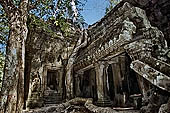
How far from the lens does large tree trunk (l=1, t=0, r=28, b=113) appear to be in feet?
10.5

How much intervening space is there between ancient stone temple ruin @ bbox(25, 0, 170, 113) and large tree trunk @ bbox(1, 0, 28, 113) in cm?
342

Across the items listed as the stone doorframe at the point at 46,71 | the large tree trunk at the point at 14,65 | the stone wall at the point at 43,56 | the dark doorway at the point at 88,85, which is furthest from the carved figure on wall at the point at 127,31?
the stone doorframe at the point at 46,71

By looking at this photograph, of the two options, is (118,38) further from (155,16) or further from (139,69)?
(155,16)

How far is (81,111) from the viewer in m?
6.45

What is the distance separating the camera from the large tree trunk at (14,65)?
319 cm

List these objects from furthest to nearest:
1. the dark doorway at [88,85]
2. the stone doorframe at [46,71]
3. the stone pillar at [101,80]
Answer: the dark doorway at [88,85] → the stone doorframe at [46,71] → the stone pillar at [101,80]

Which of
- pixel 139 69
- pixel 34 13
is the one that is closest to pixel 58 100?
pixel 34 13

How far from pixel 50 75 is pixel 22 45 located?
11.1 m

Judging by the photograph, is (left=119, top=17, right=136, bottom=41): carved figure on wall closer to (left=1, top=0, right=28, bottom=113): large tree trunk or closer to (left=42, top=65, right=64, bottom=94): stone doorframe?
(left=1, top=0, right=28, bottom=113): large tree trunk

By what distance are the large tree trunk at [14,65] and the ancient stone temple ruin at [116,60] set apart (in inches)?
135

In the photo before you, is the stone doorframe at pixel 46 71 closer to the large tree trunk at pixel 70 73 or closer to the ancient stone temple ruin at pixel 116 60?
the ancient stone temple ruin at pixel 116 60

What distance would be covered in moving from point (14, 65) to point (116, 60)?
609 centimetres

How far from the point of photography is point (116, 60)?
843cm

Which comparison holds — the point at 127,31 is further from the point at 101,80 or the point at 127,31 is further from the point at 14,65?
the point at 14,65
